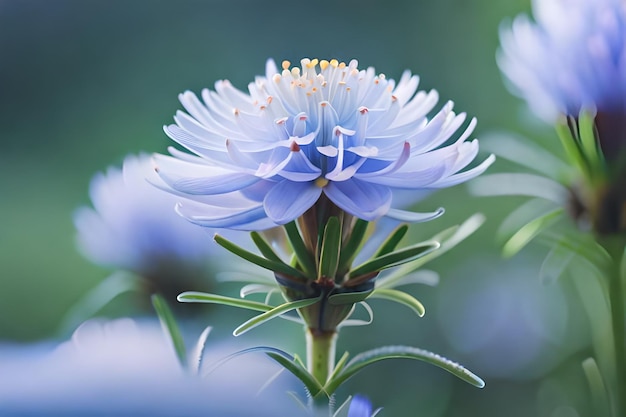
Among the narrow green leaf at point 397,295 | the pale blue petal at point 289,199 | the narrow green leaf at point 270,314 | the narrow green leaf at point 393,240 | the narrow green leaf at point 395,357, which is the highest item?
the pale blue petal at point 289,199

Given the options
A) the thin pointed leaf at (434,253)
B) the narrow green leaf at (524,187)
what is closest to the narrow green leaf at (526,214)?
the narrow green leaf at (524,187)

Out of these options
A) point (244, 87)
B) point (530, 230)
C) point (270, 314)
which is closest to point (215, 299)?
point (270, 314)

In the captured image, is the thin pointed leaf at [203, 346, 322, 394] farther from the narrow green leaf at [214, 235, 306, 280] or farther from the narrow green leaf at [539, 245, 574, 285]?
the narrow green leaf at [539, 245, 574, 285]

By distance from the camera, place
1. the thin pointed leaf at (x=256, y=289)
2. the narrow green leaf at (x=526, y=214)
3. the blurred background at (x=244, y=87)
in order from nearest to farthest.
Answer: the thin pointed leaf at (x=256, y=289) → the narrow green leaf at (x=526, y=214) → the blurred background at (x=244, y=87)

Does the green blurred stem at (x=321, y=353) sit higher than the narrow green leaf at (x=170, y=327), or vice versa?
the narrow green leaf at (x=170, y=327)

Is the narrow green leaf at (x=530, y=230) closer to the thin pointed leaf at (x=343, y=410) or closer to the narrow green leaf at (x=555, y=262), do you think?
the narrow green leaf at (x=555, y=262)

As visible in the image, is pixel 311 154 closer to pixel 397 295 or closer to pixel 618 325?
pixel 397 295

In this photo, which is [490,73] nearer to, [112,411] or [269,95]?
[269,95]

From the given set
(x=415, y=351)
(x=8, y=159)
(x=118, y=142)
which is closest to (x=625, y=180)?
(x=415, y=351)

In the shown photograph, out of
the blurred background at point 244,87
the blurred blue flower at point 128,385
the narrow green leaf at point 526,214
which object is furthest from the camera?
the blurred background at point 244,87
